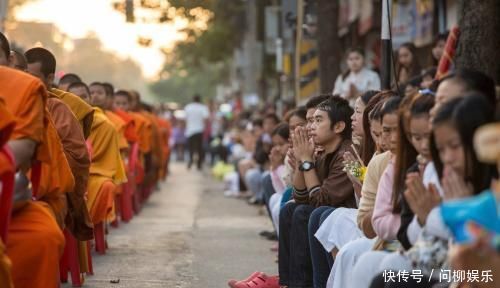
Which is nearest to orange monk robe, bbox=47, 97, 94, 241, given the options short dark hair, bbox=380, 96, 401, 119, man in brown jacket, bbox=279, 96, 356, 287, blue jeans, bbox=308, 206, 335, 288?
man in brown jacket, bbox=279, 96, 356, 287

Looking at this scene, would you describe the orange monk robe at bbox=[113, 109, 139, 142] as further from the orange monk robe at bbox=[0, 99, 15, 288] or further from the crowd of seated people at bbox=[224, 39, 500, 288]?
the orange monk robe at bbox=[0, 99, 15, 288]

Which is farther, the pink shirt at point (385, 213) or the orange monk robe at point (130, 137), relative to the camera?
the orange monk robe at point (130, 137)

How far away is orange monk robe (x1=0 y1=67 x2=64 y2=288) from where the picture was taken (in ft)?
23.3

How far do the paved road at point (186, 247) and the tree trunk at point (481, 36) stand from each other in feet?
7.69

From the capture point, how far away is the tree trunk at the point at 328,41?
18.0 m

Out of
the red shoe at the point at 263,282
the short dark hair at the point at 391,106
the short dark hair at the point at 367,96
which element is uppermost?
the short dark hair at the point at 391,106

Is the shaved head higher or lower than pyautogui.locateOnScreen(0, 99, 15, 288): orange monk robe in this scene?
lower

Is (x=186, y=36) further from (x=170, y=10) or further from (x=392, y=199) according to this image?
(x=392, y=199)

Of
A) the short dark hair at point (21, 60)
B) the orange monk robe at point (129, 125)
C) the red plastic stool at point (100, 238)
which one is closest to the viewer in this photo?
the short dark hair at point (21, 60)

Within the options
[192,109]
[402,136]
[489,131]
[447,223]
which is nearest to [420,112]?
[402,136]

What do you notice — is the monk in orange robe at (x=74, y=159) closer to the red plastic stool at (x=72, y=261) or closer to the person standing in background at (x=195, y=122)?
the red plastic stool at (x=72, y=261)

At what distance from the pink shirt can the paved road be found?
138 inches

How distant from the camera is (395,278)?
651 cm

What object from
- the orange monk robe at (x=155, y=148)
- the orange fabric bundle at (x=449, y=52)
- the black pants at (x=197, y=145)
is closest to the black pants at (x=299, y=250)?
the orange fabric bundle at (x=449, y=52)
